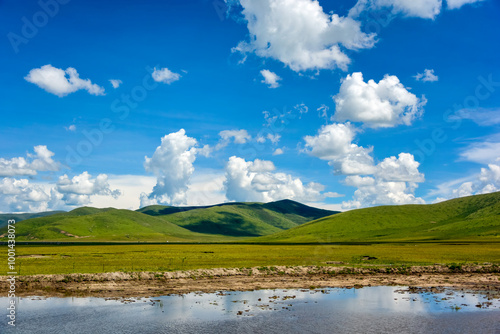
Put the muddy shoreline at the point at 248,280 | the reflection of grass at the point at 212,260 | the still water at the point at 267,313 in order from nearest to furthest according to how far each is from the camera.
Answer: the still water at the point at 267,313, the muddy shoreline at the point at 248,280, the reflection of grass at the point at 212,260

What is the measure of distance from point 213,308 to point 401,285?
93.3ft

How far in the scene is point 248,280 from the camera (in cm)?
5488

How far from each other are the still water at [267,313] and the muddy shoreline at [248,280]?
457 cm

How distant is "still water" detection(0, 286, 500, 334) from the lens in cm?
2944

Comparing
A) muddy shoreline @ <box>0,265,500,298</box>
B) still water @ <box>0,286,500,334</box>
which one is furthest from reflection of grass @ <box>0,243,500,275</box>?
still water @ <box>0,286,500,334</box>

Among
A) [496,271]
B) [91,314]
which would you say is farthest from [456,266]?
[91,314]

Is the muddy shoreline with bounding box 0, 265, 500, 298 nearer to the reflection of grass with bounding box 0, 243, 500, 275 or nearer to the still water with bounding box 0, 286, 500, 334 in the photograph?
the still water with bounding box 0, 286, 500, 334

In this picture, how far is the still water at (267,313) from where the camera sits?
2944 centimetres

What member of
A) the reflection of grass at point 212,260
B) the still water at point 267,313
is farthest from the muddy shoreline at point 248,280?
the reflection of grass at point 212,260

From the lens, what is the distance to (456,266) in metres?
65.0

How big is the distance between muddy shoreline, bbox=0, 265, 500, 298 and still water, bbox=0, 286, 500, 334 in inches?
180

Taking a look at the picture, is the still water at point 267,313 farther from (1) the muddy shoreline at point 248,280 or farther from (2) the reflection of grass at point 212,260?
(2) the reflection of grass at point 212,260

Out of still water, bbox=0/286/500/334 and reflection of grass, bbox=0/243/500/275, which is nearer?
still water, bbox=0/286/500/334

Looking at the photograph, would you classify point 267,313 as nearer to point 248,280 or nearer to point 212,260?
point 248,280
